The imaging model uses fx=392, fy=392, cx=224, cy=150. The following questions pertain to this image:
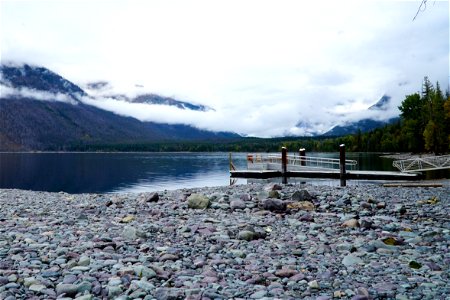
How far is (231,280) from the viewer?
24.8ft

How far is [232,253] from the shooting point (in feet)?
30.5

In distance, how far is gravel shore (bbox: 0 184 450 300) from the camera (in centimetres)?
695

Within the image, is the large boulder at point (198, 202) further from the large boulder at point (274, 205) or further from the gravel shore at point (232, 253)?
the large boulder at point (274, 205)

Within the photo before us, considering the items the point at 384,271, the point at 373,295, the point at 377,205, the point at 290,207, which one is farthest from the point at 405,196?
the point at 373,295

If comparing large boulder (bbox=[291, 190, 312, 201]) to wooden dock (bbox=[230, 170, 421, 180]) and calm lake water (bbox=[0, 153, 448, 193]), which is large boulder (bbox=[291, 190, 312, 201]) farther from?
calm lake water (bbox=[0, 153, 448, 193])

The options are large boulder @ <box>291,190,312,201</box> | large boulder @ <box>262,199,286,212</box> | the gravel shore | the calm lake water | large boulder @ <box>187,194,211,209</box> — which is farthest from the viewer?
the calm lake water

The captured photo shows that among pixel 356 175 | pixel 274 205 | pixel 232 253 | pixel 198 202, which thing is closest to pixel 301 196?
pixel 274 205

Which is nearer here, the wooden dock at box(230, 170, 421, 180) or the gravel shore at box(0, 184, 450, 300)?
the gravel shore at box(0, 184, 450, 300)

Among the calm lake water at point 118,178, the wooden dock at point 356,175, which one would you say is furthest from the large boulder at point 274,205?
the calm lake water at point 118,178

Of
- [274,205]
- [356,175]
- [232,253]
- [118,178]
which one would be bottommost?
[118,178]

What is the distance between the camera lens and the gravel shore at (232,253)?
6.95 meters

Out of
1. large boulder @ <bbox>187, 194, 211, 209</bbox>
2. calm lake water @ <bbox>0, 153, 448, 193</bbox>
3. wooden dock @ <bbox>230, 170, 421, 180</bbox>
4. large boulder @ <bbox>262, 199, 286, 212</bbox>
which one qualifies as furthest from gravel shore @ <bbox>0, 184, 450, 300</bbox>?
calm lake water @ <bbox>0, 153, 448, 193</bbox>

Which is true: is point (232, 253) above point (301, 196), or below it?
below

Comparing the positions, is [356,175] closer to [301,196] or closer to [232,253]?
[301,196]
